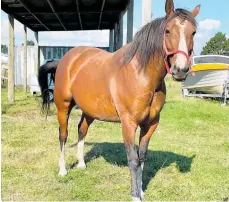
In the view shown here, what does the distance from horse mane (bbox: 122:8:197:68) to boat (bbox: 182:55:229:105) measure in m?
9.04

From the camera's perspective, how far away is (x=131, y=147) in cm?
327

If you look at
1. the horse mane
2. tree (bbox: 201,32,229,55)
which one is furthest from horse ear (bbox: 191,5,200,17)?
tree (bbox: 201,32,229,55)

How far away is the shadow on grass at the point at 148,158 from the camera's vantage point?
4441mm

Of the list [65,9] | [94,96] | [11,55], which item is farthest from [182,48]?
[11,55]

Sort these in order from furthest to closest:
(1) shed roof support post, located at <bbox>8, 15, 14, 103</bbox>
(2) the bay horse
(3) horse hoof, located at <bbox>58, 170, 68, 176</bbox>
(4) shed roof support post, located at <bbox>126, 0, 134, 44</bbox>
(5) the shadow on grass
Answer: (1) shed roof support post, located at <bbox>8, 15, 14, 103</bbox>
(4) shed roof support post, located at <bbox>126, 0, 134, 44</bbox>
(5) the shadow on grass
(3) horse hoof, located at <bbox>58, 170, 68, 176</bbox>
(2) the bay horse

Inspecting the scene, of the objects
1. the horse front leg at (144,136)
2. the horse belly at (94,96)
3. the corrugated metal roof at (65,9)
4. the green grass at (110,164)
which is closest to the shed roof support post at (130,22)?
the corrugated metal roof at (65,9)

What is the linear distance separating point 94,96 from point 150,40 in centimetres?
102

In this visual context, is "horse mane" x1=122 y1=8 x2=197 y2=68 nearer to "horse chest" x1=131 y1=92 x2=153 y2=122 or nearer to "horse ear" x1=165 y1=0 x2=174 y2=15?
"horse ear" x1=165 y1=0 x2=174 y2=15

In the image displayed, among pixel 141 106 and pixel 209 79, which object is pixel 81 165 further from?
pixel 209 79

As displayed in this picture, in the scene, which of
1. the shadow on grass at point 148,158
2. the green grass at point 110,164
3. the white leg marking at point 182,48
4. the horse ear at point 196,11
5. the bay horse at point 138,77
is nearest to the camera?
the white leg marking at point 182,48

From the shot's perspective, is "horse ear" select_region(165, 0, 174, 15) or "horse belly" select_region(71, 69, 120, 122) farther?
"horse belly" select_region(71, 69, 120, 122)

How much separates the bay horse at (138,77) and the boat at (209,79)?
8752mm

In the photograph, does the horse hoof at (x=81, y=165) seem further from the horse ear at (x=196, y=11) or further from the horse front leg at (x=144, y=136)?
the horse ear at (x=196, y=11)

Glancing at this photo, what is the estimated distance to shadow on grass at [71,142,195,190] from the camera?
444 cm
